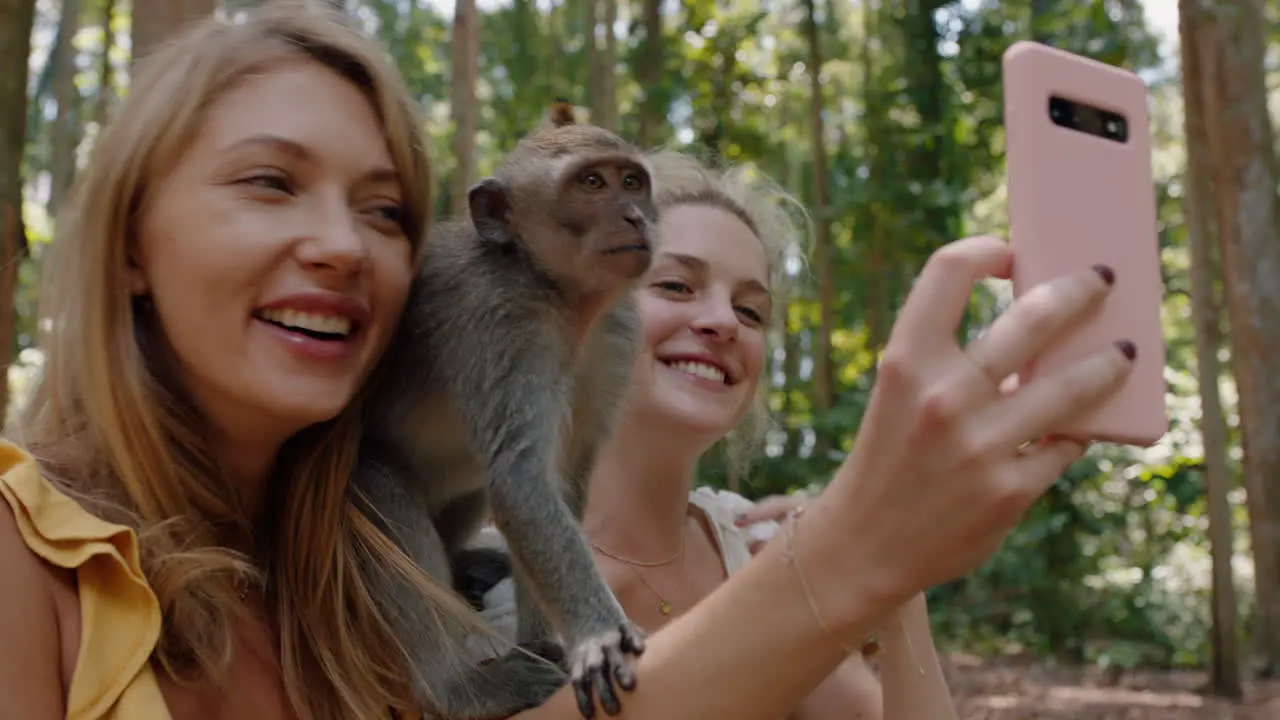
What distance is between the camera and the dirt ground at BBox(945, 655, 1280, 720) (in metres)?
7.26

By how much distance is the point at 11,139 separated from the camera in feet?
13.1

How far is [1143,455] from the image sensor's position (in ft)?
35.9

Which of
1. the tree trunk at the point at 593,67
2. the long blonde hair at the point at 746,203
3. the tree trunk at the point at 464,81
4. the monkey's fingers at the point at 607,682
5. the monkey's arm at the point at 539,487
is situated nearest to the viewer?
Answer: the monkey's fingers at the point at 607,682

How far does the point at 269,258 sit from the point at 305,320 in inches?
4.4

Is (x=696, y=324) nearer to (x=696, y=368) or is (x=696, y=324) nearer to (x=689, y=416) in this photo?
(x=696, y=368)

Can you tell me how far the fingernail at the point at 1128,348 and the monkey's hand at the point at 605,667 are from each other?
84 cm

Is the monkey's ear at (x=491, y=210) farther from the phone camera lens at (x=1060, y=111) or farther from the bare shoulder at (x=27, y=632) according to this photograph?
the phone camera lens at (x=1060, y=111)

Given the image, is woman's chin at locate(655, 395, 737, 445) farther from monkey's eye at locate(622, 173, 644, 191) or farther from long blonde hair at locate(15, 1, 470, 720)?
long blonde hair at locate(15, 1, 470, 720)

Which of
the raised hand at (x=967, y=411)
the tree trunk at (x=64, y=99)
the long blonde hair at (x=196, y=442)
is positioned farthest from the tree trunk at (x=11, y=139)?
the tree trunk at (x=64, y=99)

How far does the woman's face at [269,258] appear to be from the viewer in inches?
66.8

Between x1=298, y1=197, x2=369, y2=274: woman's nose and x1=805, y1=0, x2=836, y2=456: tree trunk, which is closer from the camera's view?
x1=298, y1=197, x2=369, y2=274: woman's nose

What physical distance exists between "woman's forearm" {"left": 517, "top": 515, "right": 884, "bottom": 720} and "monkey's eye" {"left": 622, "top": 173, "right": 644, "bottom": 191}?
1.26 m

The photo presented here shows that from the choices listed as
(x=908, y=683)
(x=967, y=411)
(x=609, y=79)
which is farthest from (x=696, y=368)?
(x=609, y=79)

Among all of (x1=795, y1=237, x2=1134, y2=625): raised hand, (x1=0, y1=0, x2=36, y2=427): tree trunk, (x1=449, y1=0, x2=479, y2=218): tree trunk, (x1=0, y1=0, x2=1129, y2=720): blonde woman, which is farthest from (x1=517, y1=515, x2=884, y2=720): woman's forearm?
(x1=449, y1=0, x2=479, y2=218): tree trunk
